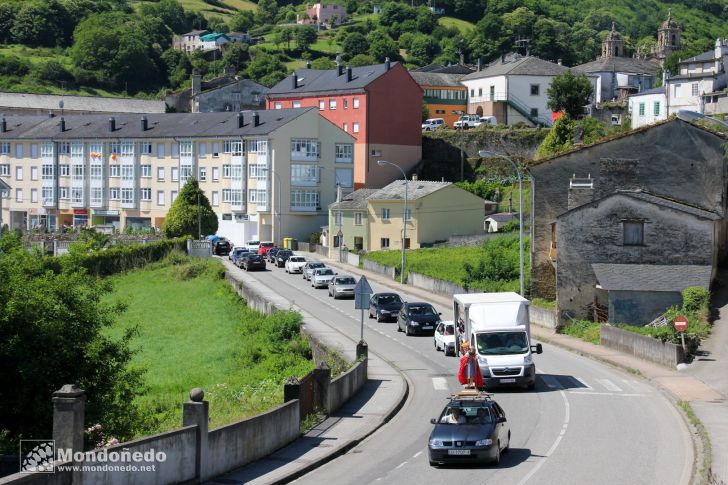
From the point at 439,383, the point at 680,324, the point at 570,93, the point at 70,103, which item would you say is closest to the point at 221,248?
the point at 570,93

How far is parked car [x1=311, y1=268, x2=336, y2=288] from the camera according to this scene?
225 feet

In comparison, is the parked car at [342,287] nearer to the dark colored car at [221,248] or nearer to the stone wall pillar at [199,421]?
the dark colored car at [221,248]

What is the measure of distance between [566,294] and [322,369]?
965 inches

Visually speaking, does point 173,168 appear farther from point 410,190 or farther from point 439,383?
point 439,383

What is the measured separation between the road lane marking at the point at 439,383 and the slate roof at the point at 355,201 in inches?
2134

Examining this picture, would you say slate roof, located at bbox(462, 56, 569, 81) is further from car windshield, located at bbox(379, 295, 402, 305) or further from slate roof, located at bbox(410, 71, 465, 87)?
car windshield, located at bbox(379, 295, 402, 305)

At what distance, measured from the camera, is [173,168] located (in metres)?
109

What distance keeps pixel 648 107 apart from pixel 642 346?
71.3 m

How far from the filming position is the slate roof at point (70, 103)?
449ft

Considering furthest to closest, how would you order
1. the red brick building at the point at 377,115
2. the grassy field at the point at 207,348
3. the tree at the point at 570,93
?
1. the tree at the point at 570,93
2. the red brick building at the point at 377,115
3. the grassy field at the point at 207,348

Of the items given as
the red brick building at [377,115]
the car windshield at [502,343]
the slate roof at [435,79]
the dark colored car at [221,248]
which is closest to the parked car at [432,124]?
the red brick building at [377,115]

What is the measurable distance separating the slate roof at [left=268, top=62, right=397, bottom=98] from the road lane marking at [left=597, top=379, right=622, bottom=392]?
75089 millimetres

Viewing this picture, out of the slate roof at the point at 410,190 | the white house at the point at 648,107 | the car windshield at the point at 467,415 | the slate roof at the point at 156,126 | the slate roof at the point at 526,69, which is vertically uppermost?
the slate roof at the point at 526,69

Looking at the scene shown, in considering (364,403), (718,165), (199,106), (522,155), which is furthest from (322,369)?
(199,106)
